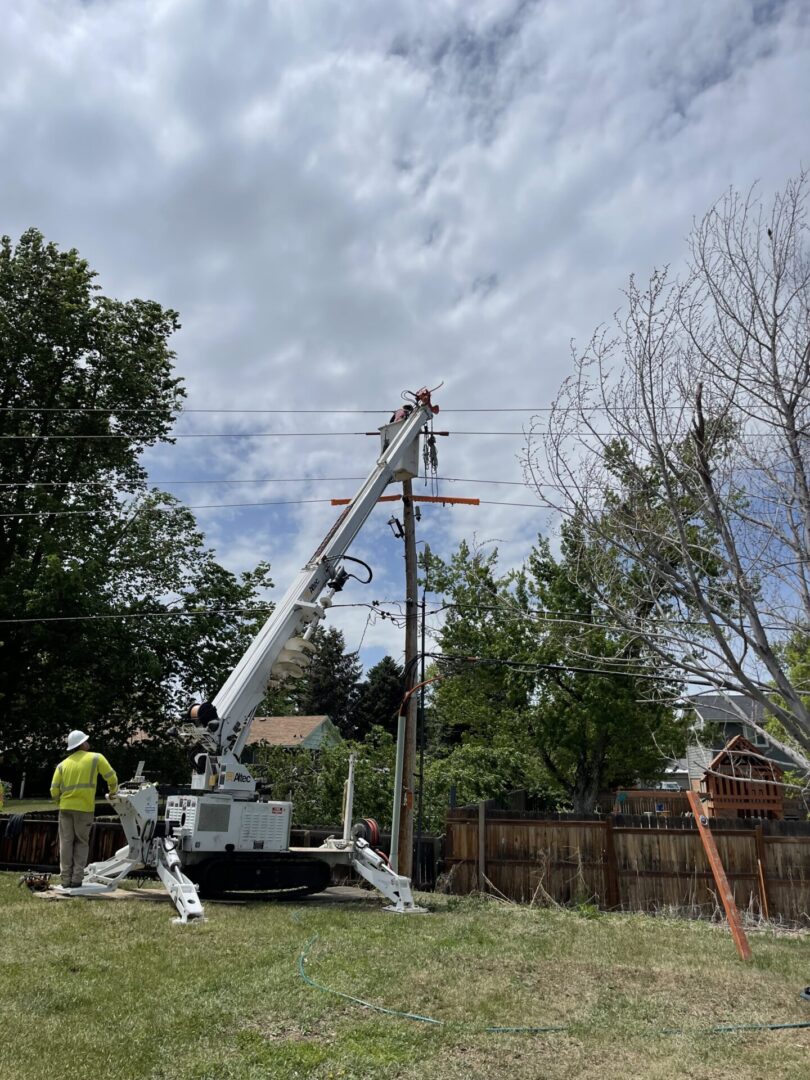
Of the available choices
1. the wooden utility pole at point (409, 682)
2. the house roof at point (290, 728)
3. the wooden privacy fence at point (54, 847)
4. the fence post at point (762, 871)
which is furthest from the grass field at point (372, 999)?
the house roof at point (290, 728)

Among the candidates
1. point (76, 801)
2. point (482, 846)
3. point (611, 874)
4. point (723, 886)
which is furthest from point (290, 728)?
point (723, 886)

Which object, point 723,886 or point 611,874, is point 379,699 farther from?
point 723,886

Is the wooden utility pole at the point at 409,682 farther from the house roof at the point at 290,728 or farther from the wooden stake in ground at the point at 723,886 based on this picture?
the house roof at the point at 290,728

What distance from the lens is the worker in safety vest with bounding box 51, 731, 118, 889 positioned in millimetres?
9773

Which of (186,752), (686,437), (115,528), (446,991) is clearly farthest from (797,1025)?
(115,528)

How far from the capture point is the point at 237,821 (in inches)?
420

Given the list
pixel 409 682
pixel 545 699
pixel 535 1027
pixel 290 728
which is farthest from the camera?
pixel 290 728

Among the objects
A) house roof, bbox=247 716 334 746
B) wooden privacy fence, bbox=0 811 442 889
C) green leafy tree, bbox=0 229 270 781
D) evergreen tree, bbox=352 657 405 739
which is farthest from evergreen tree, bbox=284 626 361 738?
wooden privacy fence, bbox=0 811 442 889

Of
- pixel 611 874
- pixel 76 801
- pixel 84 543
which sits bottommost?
pixel 611 874

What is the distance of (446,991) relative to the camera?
5957mm

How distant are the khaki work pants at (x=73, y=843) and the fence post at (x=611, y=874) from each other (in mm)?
7584

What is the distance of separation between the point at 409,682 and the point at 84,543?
37.3ft

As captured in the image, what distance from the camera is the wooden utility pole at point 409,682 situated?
12625 millimetres

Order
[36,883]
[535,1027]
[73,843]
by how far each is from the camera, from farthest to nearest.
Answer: [36,883], [73,843], [535,1027]
